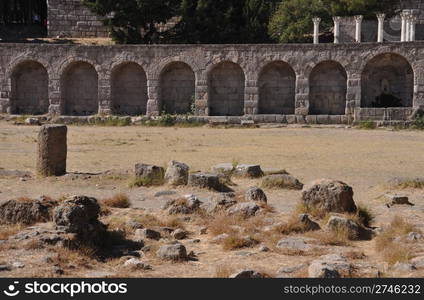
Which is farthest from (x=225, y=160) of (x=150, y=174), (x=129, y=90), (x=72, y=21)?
(x=72, y=21)

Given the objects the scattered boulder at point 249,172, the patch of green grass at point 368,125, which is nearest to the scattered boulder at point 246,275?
the scattered boulder at point 249,172

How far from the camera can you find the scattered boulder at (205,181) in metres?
13.2

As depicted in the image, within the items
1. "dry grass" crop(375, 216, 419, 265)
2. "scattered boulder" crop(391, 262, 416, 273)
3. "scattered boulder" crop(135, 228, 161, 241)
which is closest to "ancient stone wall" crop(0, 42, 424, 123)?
"dry grass" crop(375, 216, 419, 265)

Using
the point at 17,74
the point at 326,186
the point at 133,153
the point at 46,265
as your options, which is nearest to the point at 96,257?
the point at 46,265

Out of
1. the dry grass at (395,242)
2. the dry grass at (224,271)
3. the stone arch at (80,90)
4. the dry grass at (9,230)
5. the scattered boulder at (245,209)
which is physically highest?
the stone arch at (80,90)

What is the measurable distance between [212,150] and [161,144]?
234 cm

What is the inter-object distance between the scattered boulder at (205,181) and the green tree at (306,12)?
27.7 meters

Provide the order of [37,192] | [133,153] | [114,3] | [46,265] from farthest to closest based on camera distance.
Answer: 1. [114,3]
2. [133,153]
3. [37,192]
4. [46,265]

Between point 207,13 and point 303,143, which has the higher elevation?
point 207,13

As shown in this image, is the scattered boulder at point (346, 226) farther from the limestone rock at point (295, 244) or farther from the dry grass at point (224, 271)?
the dry grass at point (224, 271)

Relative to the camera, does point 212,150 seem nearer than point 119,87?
Yes

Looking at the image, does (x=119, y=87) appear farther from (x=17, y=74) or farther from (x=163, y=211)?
(x=163, y=211)

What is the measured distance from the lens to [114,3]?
37.4m

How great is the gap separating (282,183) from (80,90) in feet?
67.9
